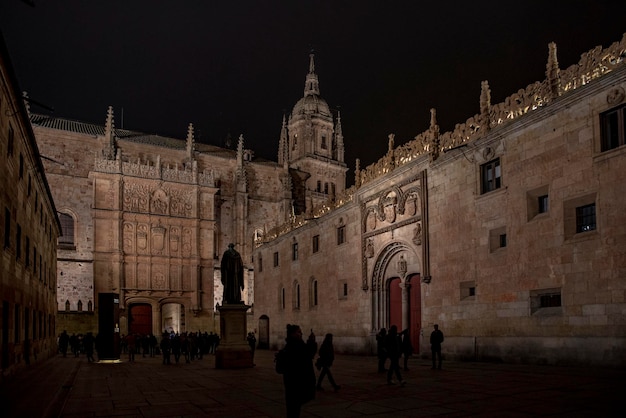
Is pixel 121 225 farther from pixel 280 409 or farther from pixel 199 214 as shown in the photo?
pixel 280 409

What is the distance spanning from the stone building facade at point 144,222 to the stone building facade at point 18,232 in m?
21.9

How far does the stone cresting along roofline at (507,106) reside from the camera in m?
14.8

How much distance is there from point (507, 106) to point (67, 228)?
1666 inches

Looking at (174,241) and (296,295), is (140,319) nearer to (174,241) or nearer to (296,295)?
(174,241)

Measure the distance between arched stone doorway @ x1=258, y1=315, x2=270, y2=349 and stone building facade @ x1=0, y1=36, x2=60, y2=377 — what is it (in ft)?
56.5

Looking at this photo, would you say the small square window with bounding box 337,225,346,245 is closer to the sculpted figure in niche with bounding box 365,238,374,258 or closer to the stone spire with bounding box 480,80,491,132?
the sculpted figure in niche with bounding box 365,238,374,258

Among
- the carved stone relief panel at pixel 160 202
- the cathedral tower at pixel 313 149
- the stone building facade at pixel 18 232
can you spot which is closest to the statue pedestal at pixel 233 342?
the stone building facade at pixel 18 232

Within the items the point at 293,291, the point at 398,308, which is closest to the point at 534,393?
the point at 398,308

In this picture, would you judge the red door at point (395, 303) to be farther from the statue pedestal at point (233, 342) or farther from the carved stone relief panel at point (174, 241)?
the carved stone relief panel at point (174, 241)

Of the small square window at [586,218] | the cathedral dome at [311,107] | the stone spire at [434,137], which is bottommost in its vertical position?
the small square window at [586,218]

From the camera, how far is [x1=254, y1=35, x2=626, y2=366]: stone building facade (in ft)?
46.9

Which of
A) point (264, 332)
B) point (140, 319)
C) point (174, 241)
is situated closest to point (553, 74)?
point (264, 332)

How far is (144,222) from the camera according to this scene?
52.0m

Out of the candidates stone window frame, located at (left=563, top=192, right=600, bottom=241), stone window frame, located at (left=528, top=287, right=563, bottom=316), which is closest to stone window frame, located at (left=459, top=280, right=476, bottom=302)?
stone window frame, located at (left=528, top=287, right=563, bottom=316)
